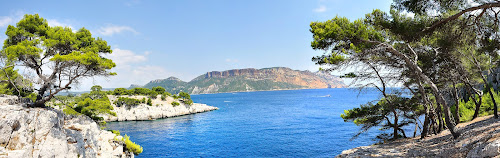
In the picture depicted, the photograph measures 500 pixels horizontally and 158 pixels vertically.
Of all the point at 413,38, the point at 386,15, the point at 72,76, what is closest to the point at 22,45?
the point at 72,76

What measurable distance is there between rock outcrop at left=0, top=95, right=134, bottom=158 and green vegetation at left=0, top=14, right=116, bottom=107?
1.25 m

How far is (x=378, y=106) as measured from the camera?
50.1 ft

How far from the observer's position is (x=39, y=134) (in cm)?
1218

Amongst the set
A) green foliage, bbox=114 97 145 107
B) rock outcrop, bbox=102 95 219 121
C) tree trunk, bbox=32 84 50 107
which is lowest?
rock outcrop, bbox=102 95 219 121

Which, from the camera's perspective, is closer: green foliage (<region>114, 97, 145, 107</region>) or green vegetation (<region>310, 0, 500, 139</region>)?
green vegetation (<region>310, 0, 500, 139</region>)

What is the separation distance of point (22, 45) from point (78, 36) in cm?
318

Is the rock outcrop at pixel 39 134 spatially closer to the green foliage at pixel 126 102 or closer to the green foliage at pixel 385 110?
the green foliage at pixel 385 110

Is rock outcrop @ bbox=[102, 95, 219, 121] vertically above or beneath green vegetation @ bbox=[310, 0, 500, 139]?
beneath

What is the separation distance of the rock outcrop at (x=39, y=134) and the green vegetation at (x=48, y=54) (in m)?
1.25

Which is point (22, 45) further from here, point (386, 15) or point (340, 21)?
point (386, 15)

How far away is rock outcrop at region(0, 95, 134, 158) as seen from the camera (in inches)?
437

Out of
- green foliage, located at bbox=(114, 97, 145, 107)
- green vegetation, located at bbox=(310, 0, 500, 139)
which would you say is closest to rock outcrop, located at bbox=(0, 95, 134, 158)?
green vegetation, located at bbox=(310, 0, 500, 139)

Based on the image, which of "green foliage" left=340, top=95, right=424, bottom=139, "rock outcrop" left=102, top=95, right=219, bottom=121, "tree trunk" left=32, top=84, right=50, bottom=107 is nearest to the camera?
"tree trunk" left=32, top=84, right=50, bottom=107

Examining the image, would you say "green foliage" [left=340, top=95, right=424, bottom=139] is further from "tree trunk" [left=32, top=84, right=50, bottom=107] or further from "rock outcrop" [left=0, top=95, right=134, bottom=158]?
"tree trunk" [left=32, top=84, right=50, bottom=107]
